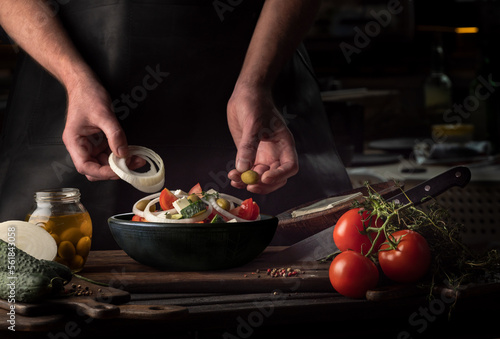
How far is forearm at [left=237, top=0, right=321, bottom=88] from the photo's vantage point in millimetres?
1603

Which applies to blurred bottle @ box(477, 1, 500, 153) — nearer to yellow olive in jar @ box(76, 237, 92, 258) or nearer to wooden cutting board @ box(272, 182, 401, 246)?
wooden cutting board @ box(272, 182, 401, 246)

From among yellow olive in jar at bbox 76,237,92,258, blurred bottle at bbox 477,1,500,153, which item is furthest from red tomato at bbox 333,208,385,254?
blurred bottle at bbox 477,1,500,153

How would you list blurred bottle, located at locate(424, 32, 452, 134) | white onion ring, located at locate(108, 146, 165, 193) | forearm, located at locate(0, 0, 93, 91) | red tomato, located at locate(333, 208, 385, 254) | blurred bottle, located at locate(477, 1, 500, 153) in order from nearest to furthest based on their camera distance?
1. red tomato, located at locate(333, 208, 385, 254)
2. white onion ring, located at locate(108, 146, 165, 193)
3. forearm, located at locate(0, 0, 93, 91)
4. blurred bottle, located at locate(477, 1, 500, 153)
5. blurred bottle, located at locate(424, 32, 452, 134)

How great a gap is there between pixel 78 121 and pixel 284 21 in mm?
582

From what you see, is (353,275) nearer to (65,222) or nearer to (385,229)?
(385,229)

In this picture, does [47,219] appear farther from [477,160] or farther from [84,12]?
[477,160]

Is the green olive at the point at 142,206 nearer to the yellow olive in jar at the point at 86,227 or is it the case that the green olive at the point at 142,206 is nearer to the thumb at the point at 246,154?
the yellow olive in jar at the point at 86,227

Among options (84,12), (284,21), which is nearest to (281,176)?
(284,21)

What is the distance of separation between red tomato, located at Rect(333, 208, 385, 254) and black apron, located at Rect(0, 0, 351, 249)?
24.1 inches

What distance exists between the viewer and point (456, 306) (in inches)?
40.1

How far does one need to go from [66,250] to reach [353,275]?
1.71 feet

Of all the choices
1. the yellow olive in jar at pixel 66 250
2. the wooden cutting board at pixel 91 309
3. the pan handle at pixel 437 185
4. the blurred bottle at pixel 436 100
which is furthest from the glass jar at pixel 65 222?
the blurred bottle at pixel 436 100

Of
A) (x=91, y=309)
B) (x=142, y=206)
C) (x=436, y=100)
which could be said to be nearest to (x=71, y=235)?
(x=142, y=206)

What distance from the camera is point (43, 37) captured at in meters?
1.62
